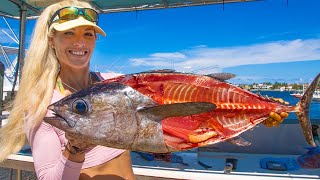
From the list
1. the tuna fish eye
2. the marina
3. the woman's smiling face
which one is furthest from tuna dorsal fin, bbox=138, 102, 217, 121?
the marina

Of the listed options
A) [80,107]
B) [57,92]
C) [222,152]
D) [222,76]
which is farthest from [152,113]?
[222,152]

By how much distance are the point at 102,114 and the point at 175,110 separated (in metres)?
0.25

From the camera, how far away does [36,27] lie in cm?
167

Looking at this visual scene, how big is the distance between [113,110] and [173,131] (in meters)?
0.22

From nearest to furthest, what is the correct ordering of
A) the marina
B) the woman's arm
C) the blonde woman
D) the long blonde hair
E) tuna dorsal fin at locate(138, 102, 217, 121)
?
tuna dorsal fin at locate(138, 102, 217, 121)
the woman's arm
the blonde woman
the long blonde hair
the marina

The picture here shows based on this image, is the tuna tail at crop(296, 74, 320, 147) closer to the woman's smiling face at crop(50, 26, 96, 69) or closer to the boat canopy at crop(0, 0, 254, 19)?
the woman's smiling face at crop(50, 26, 96, 69)

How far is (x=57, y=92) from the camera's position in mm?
1637

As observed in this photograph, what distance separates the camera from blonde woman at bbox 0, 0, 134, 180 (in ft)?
4.55

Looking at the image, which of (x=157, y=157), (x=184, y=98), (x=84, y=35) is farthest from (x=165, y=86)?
(x=157, y=157)

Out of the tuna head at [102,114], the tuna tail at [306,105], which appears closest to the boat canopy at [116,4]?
the tuna tail at [306,105]

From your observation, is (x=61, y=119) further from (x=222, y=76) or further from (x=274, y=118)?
(x=274, y=118)

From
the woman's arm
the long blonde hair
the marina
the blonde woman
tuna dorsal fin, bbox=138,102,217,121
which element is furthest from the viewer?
the marina

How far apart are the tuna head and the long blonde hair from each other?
524mm

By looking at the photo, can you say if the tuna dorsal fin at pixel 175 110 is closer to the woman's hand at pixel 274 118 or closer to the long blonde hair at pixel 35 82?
the woman's hand at pixel 274 118
